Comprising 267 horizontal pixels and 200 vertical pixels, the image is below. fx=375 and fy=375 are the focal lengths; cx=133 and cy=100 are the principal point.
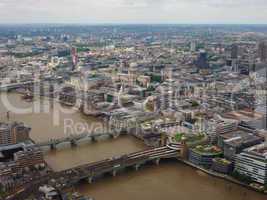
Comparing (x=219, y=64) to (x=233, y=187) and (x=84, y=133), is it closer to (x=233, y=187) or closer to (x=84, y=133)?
(x=84, y=133)

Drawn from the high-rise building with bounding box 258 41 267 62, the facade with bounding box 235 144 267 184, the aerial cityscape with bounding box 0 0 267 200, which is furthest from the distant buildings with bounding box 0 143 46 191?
the high-rise building with bounding box 258 41 267 62

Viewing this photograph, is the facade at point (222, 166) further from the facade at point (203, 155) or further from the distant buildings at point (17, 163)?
the distant buildings at point (17, 163)

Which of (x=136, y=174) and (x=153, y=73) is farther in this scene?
(x=153, y=73)

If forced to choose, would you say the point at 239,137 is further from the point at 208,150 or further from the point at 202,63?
the point at 202,63

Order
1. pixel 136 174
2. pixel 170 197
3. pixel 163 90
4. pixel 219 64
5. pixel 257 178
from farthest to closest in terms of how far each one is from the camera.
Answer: pixel 219 64 < pixel 163 90 < pixel 136 174 < pixel 257 178 < pixel 170 197

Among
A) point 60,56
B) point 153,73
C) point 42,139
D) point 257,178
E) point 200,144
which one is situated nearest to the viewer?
point 257,178

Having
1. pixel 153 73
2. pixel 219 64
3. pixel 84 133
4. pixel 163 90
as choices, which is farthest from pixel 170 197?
pixel 219 64

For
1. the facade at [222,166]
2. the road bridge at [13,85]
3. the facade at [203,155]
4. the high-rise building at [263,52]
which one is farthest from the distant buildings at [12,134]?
the high-rise building at [263,52]
